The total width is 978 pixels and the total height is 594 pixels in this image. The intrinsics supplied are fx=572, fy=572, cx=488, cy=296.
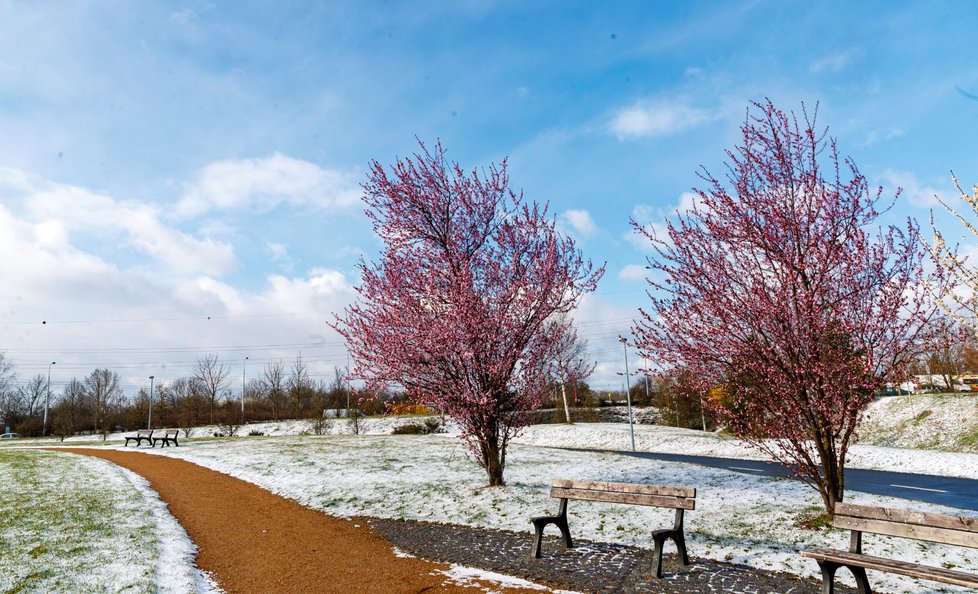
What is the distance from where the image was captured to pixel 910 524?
5309 millimetres

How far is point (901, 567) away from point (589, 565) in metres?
3.26

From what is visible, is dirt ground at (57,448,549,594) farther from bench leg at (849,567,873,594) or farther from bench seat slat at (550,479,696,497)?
bench leg at (849,567,873,594)

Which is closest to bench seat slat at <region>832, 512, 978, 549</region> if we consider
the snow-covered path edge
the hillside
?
the snow-covered path edge

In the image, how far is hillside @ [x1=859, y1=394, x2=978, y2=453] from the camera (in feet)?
80.2

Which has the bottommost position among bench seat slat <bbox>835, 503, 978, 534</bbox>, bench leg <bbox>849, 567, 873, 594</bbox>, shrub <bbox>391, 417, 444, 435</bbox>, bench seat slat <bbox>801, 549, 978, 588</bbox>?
shrub <bbox>391, 417, 444, 435</bbox>

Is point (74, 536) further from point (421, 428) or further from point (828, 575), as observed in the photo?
point (421, 428)

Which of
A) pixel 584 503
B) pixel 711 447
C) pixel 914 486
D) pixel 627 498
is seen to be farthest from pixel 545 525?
pixel 711 447

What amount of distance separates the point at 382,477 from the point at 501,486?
3.50m

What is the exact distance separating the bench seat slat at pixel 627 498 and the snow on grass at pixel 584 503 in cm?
87

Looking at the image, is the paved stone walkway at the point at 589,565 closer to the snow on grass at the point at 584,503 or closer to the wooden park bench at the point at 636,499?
the wooden park bench at the point at 636,499

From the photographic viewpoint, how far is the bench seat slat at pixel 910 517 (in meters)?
4.88

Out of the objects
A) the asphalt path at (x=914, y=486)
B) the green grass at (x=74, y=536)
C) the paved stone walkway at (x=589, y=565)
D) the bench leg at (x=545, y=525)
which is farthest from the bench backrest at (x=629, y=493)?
the asphalt path at (x=914, y=486)

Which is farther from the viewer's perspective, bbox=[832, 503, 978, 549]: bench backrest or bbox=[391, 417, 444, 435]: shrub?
bbox=[391, 417, 444, 435]: shrub

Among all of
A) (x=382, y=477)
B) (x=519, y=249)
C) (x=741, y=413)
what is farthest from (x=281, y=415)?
(x=741, y=413)
